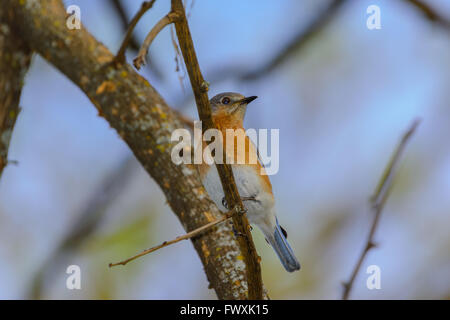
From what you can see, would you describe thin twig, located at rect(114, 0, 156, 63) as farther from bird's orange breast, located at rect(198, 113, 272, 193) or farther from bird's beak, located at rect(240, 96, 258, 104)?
bird's beak, located at rect(240, 96, 258, 104)

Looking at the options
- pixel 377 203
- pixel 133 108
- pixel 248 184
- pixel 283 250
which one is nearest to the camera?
pixel 377 203

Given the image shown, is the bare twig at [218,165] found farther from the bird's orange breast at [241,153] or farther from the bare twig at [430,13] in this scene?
the bare twig at [430,13]

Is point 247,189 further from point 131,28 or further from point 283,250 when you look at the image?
point 131,28

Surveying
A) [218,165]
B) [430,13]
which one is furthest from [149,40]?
[430,13]

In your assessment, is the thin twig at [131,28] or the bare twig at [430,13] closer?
the thin twig at [131,28]

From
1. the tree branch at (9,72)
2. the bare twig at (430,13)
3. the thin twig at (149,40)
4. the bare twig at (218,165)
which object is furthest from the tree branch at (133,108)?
the bare twig at (430,13)

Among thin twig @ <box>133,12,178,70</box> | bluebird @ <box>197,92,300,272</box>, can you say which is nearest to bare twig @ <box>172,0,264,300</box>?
thin twig @ <box>133,12,178,70</box>
